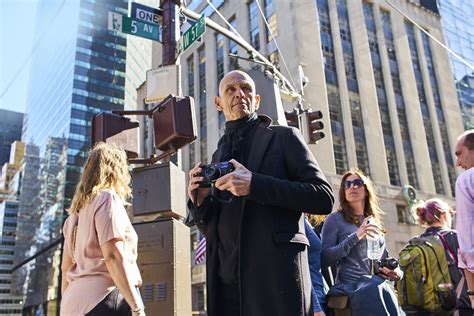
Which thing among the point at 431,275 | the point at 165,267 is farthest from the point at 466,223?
the point at 165,267

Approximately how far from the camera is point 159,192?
548 cm

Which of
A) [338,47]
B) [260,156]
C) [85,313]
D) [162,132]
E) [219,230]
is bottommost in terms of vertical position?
[85,313]

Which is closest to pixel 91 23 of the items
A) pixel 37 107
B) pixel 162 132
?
pixel 37 107

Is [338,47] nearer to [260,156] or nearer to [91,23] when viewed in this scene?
[260,156]

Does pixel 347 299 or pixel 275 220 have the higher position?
pixel 275 220

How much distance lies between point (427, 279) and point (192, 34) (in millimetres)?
5352

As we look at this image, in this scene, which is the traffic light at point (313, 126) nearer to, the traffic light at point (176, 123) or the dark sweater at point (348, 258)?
the traffic light at point (176, 123)

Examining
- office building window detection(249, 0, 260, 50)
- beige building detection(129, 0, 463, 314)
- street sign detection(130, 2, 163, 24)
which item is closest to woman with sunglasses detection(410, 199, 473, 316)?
street sign detection(130, 2, 163, 24)

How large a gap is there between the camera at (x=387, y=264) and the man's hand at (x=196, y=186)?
6.06 feet

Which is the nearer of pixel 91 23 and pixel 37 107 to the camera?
pixel 91 23

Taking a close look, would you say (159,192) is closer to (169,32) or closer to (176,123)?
(176,123)

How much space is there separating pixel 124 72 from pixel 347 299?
84628 mm

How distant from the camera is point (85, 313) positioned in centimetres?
279

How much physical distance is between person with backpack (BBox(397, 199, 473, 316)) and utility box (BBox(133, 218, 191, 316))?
2.33 metres
